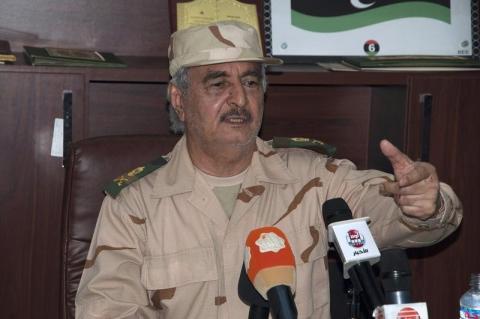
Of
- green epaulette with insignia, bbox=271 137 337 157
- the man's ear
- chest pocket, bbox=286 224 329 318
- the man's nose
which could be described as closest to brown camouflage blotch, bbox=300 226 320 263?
chest pocket, bbox=286 224 329 318

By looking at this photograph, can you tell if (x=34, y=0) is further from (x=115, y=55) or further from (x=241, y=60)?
(x=241, y=60)

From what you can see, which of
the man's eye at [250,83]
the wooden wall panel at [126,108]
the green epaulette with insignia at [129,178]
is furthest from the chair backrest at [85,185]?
the wooden wall panel at [126,108]

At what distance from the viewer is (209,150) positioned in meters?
2.40

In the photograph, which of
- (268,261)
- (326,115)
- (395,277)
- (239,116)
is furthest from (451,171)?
(268,261)

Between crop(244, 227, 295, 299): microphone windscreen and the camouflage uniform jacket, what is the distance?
2.14ft

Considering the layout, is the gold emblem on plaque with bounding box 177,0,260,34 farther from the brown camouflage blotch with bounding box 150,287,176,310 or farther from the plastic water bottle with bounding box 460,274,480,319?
the plastic water bottle with bounding box 460,274,480,319

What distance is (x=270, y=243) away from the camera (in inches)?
60.8

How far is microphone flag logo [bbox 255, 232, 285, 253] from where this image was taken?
1536 millimetres

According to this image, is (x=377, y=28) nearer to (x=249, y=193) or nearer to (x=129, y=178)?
(x=249, y=193)

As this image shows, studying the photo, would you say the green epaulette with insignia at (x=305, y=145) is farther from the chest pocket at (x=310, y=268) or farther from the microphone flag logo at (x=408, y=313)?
the microphone flag logo at (x=408, y=313)

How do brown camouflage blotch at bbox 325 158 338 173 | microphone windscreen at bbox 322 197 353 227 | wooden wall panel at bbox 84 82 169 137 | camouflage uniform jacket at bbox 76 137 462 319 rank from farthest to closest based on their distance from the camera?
wooden wall panel at bbox 84 82 169 137 → brown camouflage blotch at bbox 325 158 338 173 → camouflage uniform jacket at bbox 76 137 462 319 → microphone windscreen at bbox 322 197 353 227

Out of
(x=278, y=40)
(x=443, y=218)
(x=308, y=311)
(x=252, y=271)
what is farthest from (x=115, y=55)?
(x=252, y=271)

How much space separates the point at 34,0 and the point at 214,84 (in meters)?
A: 0.92

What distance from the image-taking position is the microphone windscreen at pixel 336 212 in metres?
1.65
